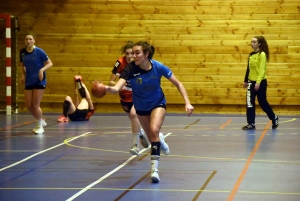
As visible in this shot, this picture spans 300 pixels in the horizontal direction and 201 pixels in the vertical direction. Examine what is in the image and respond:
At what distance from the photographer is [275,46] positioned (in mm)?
17266

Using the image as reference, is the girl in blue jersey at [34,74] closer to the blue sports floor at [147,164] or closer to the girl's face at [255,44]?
the blue sports floor at [147,164]

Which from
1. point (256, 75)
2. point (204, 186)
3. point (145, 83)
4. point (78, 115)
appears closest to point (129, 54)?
point (145, 83)

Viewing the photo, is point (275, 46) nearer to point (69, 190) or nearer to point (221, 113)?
point (221, 113)

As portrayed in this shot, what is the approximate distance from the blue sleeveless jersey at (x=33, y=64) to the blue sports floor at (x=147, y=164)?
1.08 m

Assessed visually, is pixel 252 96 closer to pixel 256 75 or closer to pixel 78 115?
pixel 256 75

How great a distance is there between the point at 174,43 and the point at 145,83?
10070mm

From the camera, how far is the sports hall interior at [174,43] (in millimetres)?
17234

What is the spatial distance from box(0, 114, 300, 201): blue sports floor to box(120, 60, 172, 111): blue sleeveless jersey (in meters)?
0.92

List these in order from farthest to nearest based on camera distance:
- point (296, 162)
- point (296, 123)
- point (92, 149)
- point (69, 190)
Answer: point (296, 123) < point (92, 149) < point (296, 162) < point (69, 190)

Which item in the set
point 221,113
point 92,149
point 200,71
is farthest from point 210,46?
point 92,149

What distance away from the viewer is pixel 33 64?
12.5m

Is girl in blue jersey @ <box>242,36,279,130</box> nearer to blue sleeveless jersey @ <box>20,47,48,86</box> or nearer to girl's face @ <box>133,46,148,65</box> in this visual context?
blue sleeveless jersey @ <box>20,47,48,86</box>

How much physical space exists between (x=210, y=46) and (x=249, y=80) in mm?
4645

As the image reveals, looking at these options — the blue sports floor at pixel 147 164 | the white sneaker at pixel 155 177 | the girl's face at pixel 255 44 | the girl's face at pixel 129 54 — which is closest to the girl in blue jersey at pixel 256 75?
the girl's face at pixel 255 44
